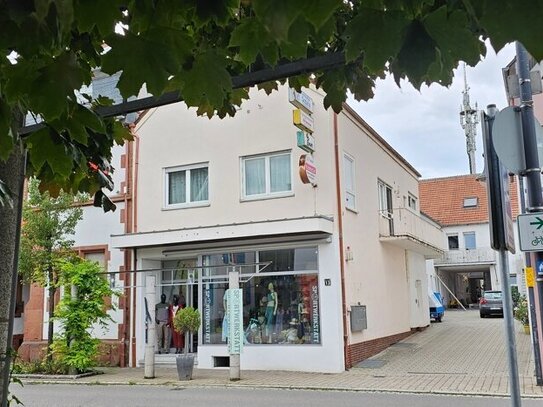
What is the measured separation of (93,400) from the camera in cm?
1180

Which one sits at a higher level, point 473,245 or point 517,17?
point 473,245

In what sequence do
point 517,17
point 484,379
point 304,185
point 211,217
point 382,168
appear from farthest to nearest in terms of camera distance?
point 382,168, point 211,217, point 304,185, point 484,379, point 517,17

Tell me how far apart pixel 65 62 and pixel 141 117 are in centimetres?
1696

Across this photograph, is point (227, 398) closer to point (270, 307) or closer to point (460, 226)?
point (270, 307)

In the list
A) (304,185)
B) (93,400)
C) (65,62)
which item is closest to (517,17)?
(65,62)

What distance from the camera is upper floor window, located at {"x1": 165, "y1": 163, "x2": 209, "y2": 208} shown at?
17.4 meters

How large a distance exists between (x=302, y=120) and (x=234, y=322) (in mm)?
5267

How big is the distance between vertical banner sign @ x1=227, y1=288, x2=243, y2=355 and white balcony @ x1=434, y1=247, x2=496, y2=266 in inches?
1239

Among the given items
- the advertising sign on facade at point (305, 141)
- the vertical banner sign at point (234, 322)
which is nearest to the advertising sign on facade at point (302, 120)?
the advertising sign on facade at point (305, 141)

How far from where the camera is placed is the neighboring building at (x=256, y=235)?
612 inches

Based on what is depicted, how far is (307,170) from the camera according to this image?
15.3 meters

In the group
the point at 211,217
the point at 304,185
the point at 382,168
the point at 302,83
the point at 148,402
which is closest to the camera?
the point at 302,83

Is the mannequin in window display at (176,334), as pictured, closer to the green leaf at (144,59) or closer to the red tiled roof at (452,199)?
the green leaf at (144,59)

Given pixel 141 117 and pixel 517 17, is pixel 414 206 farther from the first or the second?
pixel 517 17
